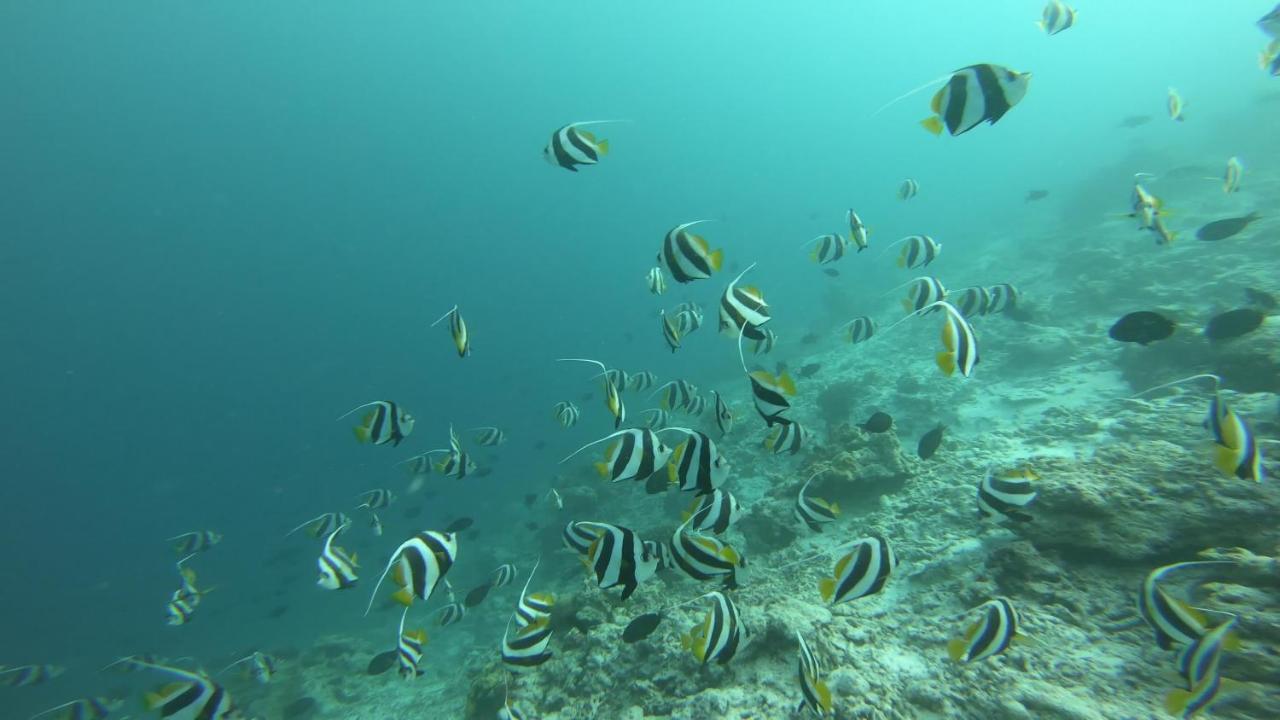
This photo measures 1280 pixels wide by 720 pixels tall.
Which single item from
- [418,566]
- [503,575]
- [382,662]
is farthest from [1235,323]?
[382,662]

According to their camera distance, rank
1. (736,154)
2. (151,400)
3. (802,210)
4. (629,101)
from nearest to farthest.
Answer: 1. (151,400)
2. (629,101)
3. (802,210)
4. (736,154)

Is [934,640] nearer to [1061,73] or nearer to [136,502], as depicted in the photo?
[136,502]

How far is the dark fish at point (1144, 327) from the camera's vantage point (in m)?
4.27

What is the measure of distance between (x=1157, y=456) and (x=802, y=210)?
417 ft

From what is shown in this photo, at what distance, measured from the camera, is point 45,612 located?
31609mm

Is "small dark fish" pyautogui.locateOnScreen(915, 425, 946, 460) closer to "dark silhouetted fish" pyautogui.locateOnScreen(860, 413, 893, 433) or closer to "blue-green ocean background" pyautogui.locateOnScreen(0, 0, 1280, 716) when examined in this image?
"dark silhouetted fish" pyautogui.locateOnScreen(860, 413, 893, 433)

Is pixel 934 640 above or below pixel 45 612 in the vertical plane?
above

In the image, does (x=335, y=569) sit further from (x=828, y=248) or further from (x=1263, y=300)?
(x=1263, y=300)

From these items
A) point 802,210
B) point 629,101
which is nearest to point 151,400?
point 629,101

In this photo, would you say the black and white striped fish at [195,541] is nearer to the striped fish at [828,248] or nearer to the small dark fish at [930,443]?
the striped fish at [828,248]

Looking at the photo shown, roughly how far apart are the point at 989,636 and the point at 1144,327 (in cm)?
366

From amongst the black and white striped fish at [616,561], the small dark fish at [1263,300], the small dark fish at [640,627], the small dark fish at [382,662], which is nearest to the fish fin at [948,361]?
the black and white striped fish at [616,561]

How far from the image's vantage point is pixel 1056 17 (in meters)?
6.04

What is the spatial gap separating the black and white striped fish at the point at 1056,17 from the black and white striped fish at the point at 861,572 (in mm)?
7219
